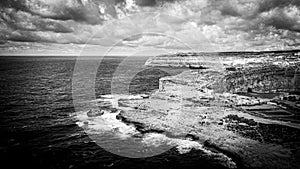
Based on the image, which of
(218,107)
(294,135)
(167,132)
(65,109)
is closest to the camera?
(294,135)

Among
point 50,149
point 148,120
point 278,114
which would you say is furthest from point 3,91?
point 278,114

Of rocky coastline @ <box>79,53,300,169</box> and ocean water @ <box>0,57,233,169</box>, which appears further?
rocky coastline @ <box>79,53,300,169</box>

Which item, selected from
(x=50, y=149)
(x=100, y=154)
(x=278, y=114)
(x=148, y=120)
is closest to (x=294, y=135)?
(x=278, y=114)

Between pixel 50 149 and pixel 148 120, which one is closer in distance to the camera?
pixel 50 149

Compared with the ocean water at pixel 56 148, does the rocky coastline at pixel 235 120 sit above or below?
above

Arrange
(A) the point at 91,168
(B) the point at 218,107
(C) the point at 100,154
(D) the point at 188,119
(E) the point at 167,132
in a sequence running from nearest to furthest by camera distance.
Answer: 1. (A) the point at 91,168
2. (C) the point at 100,154
3. (E) the point at 167,132
4. (D) the point at 188,119
5. (B) the point at 218,107

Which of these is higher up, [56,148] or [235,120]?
[235,120]

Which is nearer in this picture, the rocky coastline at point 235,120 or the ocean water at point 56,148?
the ocean water at point 56,148

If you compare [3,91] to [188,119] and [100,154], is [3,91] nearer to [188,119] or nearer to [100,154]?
[100,154]

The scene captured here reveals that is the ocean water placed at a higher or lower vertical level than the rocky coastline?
lower

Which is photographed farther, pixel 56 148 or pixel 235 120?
pixel 235 120

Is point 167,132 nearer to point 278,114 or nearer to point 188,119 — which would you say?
point 188,119
